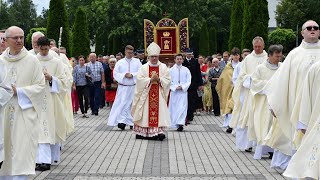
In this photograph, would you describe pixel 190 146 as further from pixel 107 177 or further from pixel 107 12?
pixel 107 12

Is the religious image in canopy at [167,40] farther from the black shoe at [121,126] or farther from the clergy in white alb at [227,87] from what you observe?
the black shoe at [121,126]

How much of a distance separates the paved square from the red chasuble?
0.56 m

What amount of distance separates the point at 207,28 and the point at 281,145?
53062 millimetres

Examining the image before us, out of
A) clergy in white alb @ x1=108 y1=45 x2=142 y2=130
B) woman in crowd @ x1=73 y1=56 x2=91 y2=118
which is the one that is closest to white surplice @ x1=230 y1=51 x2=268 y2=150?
clergy in white alb @ x1=108 y1=45 x2=142 y2=130

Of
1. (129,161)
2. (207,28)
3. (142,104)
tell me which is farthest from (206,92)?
(207,28)

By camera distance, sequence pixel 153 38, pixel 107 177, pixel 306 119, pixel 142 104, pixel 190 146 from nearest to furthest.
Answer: pixel 306 119 → pixel 107 177 → pixel 190 146 → pixel 142 104 → pixel 153 38

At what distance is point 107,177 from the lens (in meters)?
10.7

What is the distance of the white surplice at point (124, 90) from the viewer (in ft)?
59.8

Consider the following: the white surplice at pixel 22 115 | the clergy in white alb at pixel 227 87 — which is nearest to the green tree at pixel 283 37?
the clergy in white alb at pixel 227 87

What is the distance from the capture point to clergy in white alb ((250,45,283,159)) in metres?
12.3

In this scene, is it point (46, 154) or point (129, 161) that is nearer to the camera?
point (46, 154)

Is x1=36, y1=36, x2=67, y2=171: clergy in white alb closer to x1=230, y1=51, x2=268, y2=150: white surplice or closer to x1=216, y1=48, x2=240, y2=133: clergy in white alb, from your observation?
x1=230, y1=51, x2=268, y2=150: white surplice

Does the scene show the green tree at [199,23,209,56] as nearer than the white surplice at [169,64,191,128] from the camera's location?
No

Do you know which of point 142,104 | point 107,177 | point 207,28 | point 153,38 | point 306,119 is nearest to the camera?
point 306,119
